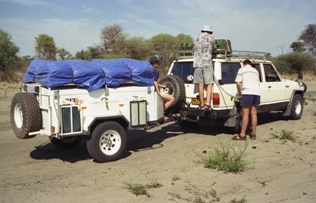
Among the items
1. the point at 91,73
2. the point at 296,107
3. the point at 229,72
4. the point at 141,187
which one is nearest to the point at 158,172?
the point at 141,187

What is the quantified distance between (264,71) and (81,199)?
285 inches

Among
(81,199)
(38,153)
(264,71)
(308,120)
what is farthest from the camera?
(308,120)

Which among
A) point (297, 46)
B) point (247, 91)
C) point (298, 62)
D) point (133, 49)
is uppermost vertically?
Answer: point (297, 46)

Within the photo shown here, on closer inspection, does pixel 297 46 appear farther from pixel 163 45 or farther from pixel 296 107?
pixel 296 107

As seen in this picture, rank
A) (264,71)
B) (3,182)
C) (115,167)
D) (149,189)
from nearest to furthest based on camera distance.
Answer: (149,189), (3,182), (115,167), (264,71)

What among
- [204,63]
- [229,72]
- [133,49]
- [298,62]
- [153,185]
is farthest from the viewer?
[298,62]

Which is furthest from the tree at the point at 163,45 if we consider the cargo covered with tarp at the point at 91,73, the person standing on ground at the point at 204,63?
the cargo covered with tarp at the point at 91,73

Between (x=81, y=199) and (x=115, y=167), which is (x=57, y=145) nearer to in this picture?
(x=115, y=167)

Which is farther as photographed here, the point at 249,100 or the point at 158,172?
the point at 249,100

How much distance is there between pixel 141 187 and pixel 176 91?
3868 mm

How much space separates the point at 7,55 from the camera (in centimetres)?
2598

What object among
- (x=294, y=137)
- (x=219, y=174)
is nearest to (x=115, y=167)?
(x=219, y=174)

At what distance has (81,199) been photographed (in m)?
5.23

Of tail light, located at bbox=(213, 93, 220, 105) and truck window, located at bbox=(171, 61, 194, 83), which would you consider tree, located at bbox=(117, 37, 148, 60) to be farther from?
tail light, located at bbox=(213, 93, 220, 105)
